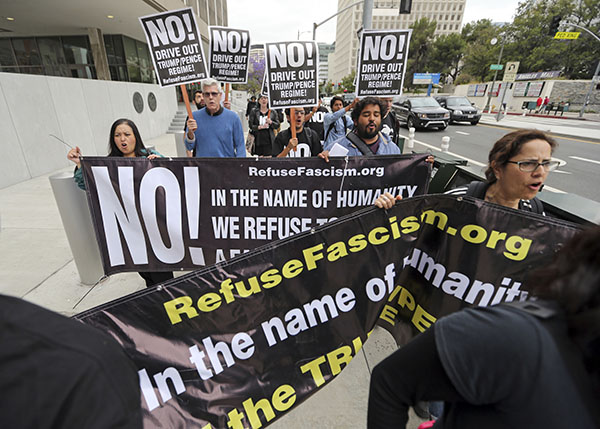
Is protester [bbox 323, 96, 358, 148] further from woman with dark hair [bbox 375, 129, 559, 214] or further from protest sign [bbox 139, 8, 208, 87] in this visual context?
woman with dark hair [bbox 375, 129, 559, 214]

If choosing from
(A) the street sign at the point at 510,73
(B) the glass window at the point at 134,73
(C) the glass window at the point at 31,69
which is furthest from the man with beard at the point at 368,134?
(A) the street sign at the point at 510,73

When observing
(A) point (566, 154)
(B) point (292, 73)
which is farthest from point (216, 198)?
(A) point (566, 154)

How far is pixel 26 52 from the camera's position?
18344 millimetres

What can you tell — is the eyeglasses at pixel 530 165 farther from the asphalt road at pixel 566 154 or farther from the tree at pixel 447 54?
the tree at pixel 447 54

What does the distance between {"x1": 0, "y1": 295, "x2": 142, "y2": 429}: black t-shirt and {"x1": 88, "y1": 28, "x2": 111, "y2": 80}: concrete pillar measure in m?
20.7

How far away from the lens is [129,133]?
3.04 m

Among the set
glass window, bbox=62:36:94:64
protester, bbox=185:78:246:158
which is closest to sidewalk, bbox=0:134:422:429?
protester, bbox=185:78:246:158

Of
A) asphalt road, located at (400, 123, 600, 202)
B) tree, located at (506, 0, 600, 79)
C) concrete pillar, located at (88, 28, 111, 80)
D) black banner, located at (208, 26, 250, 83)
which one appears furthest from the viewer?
tree, located at (506, 0, 600, 79)

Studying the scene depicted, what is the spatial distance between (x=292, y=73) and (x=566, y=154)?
42.5 ft

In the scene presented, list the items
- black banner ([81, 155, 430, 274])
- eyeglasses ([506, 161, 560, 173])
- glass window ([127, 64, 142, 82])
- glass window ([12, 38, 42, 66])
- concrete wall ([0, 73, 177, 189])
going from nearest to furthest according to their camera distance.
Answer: eyeglasses ([506, 161, 560, 173])
black banner ([81, 155, 430, 274])
concrete wall ([0, 73, 177, 189])
glass window ([12, 38, 42, 66])
glass window ([127, 64, 142, 82])

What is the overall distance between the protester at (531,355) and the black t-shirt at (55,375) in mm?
735

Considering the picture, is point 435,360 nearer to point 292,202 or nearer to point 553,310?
point 553,310

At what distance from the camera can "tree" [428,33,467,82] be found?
58.2m

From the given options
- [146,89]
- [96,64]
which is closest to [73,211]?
[146,89]
